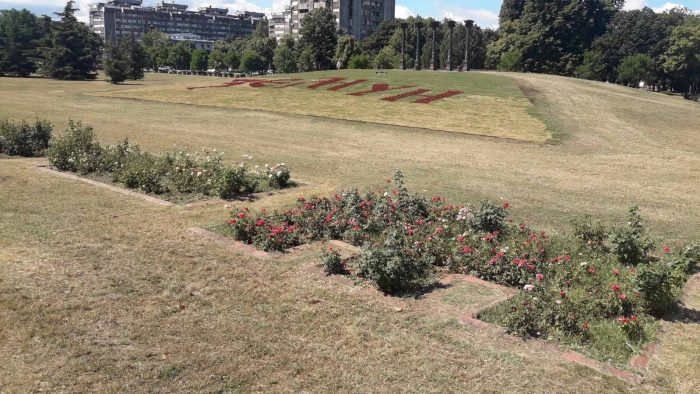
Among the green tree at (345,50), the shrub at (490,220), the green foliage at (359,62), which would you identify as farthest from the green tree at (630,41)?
the shrub at (490,220)

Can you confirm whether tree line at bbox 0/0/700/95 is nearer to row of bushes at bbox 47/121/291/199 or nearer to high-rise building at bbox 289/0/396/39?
high-rise building at bbox 289/0/396/39

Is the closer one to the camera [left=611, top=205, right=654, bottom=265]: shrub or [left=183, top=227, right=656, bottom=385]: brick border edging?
[left=183, top=227, right=656, bottom=385]: brick border edging

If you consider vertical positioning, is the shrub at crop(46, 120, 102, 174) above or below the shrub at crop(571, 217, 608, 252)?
above

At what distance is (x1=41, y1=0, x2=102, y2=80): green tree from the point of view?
63562 millimetres

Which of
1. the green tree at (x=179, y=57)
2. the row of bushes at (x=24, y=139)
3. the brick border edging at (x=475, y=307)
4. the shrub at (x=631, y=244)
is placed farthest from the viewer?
the green tree at (x=179, y=57)

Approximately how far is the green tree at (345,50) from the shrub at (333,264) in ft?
252

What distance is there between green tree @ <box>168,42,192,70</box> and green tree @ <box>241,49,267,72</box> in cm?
2010

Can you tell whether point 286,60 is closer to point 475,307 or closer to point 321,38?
point 321,38

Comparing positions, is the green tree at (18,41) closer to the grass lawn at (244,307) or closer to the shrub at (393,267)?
the grass lawn at (244,307)

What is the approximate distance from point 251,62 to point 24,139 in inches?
3808

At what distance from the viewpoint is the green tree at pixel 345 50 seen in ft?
268

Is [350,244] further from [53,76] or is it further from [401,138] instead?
[53,76]

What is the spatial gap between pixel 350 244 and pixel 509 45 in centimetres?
9239

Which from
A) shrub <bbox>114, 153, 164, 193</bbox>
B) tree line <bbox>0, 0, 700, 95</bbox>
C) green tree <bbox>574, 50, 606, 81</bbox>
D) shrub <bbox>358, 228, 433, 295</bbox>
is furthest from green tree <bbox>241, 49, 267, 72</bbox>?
shrub <bbox>358, 228, 433, 295</bbox>
